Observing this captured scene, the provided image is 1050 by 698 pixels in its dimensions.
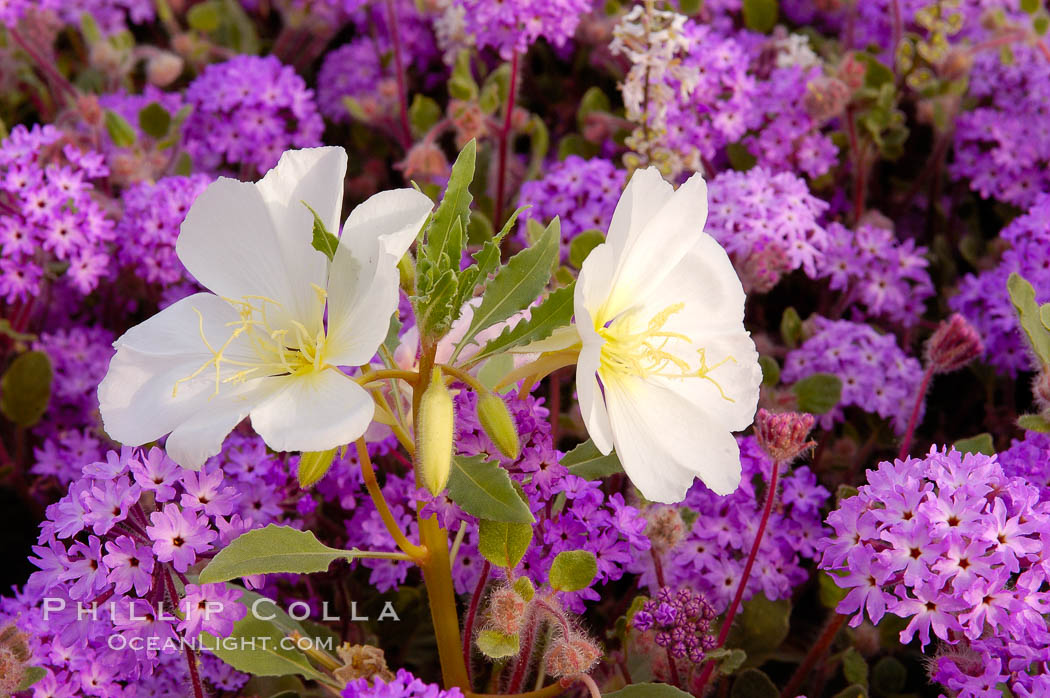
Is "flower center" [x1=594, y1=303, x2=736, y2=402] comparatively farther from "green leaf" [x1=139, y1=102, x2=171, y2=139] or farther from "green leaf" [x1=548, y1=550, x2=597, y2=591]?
"green leaf" [x1=139, y1=102, x2=171, y2=139]

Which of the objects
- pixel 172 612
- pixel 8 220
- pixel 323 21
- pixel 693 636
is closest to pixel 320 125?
pixel 323 21

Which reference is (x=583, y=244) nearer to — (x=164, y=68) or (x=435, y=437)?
(x=435, y=437)

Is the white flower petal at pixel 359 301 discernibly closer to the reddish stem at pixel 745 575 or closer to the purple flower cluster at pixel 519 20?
the reddish stem at pixel 745 575

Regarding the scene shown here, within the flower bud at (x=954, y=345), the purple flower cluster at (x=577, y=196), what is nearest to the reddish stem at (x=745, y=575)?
the flower bud at (x=954, y=345)

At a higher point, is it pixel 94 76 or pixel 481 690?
pixel 94 76

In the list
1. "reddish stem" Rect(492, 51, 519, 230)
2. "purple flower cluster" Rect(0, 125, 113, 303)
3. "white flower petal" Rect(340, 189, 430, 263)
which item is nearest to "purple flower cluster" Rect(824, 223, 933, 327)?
"reddish stem" Rect(492, 51, 519, 230)

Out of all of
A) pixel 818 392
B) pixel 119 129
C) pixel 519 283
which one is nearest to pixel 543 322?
pixel 519 283

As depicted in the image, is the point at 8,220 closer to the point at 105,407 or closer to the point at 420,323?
the point at 105,407
